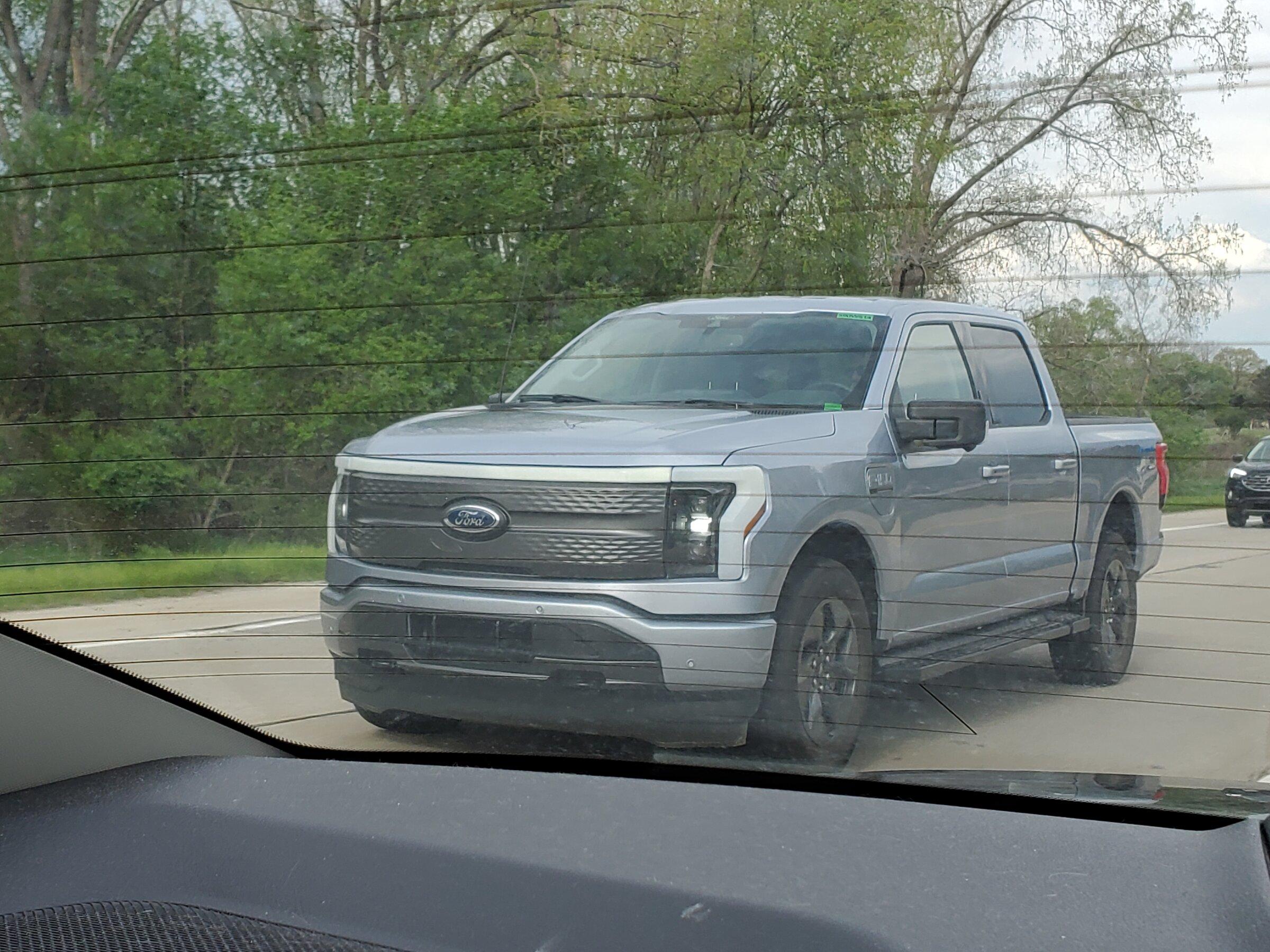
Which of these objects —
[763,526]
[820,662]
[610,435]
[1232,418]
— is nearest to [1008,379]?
[1232,418]

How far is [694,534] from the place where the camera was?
9.20 ft

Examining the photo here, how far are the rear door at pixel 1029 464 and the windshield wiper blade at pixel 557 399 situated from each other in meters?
0.88

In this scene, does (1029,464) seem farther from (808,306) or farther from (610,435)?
(610,435)

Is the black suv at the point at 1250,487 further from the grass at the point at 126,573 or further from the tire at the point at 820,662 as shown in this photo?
the grass at the point at 126,573

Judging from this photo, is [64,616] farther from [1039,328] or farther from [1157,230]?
[1157,230]

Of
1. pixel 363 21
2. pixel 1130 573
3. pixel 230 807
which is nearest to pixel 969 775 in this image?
pixel 1130 573

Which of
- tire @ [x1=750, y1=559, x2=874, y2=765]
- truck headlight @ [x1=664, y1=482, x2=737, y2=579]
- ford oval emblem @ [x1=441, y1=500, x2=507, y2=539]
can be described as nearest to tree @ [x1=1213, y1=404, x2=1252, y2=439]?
tire @ [x1=750, y1=559, x2=874, y2=765]

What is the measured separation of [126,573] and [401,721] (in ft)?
2.77

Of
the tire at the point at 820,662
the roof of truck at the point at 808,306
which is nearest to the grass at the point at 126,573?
the roof of truck at the point at 808,306

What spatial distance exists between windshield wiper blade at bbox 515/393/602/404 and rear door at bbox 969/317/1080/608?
88cm

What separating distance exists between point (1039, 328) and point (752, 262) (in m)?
0.63

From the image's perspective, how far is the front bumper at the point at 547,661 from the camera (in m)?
2.78

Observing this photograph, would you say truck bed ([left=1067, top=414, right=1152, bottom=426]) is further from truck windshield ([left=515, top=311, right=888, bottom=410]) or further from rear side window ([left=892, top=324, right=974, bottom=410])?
truck windshield ([left=515, top=311, right=888, bottom=410])

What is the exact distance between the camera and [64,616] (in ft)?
Answer: 10.5
